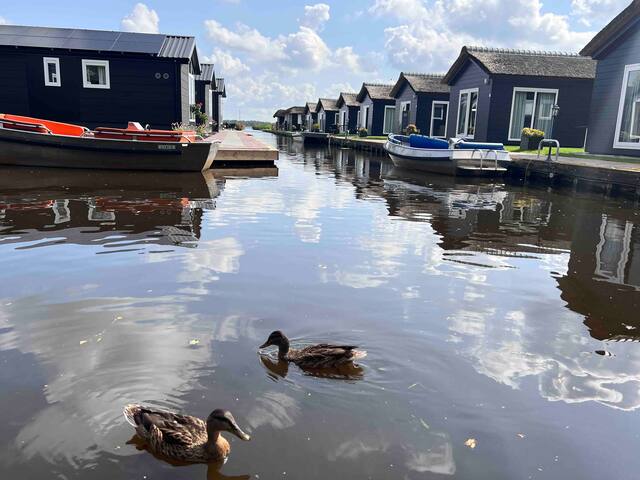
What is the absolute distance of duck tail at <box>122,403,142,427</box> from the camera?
3326 mm

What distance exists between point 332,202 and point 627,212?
6.70 metres

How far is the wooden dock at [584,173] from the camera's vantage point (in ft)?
45.2

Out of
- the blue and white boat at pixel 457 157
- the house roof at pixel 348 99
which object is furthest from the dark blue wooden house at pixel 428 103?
the house roof at pixel 348 99

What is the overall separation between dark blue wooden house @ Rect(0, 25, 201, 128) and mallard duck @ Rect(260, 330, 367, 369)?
20450mm

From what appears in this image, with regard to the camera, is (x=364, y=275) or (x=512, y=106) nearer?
(x=364, y=275)

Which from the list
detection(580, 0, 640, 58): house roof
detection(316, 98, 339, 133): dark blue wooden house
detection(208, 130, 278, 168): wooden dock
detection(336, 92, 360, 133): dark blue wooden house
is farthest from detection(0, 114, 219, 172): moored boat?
detection(316, 98, 339, 133): dark blue wooden house

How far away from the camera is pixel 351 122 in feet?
169

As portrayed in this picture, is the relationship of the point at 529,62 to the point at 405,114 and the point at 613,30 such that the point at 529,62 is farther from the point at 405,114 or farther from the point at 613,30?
the point at 405,114

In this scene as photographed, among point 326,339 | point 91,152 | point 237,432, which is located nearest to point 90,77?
point 91,152

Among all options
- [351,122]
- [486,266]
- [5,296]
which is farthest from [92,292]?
[351,122]

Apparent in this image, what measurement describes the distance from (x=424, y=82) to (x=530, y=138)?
→ 1336 cm

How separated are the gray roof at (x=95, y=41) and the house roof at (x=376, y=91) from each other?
20598 millimetres

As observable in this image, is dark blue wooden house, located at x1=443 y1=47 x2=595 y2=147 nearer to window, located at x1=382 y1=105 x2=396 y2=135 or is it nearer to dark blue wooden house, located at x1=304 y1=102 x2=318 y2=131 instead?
window, located at x1=382 y1=105 x2=396 y2=135

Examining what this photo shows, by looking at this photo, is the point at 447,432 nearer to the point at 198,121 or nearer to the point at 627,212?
the point at 627,212
